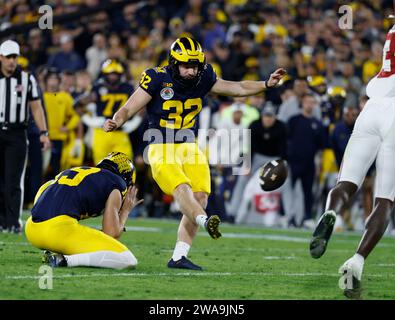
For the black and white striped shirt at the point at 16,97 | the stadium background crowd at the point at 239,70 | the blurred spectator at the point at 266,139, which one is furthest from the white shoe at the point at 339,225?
the black and white striped shirt at the point at 16,97

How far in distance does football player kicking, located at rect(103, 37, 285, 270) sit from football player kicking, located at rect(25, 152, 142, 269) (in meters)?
0.39

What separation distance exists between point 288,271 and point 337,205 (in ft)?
5.20

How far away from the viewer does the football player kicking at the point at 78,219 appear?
22.7ft

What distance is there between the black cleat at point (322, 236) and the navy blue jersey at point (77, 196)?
167 centimetres

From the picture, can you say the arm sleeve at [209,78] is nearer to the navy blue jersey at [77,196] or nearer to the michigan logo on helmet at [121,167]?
the michigan logo on helmet at [121,167]

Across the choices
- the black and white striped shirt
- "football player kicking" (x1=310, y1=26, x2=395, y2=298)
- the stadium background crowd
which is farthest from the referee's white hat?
"football player kicking" (x1=310, y1=26, x2=395, y2=298)

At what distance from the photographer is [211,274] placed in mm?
7188

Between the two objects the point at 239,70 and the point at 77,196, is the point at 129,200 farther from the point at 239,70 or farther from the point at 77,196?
the point at 239,70

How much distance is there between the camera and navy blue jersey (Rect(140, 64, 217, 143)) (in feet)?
24.6

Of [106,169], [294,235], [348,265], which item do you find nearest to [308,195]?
[294,235]

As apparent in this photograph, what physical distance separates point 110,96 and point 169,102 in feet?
18.6

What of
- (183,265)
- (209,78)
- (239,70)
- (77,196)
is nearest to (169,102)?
(209,78)

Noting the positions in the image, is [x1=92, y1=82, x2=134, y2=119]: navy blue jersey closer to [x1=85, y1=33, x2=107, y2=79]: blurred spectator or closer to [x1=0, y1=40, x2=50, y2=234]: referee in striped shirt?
[x1=0, y1=40, x2=50, y2=234]: referee in striped shirt

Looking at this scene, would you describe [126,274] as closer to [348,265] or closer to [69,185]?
[69,185]
